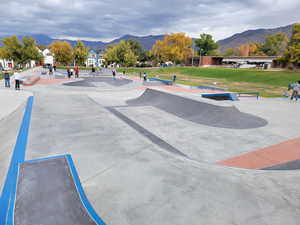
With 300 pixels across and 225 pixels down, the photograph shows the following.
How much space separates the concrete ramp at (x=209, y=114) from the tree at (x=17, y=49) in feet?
190

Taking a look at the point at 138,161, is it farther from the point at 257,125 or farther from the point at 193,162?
the point at 257,125

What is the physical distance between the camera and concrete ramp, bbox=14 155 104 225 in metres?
2.66

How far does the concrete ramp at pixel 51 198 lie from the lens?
8.74 feet

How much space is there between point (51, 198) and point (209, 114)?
8020 millimetres

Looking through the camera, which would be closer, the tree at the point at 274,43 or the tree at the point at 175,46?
the tree at the point at 175,46

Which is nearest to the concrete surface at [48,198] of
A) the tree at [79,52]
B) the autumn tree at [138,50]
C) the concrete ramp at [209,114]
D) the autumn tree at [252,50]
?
the concrete ramp at [209,114]

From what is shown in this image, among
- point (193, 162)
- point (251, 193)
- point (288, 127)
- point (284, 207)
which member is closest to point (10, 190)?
point (193, 162)

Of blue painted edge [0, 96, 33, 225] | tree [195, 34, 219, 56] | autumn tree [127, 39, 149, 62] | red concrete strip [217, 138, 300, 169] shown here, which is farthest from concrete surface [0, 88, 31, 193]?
tree [195, 34, 219, 56]

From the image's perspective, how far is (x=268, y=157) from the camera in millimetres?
5812

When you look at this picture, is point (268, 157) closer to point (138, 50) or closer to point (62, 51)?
point (62, 51)

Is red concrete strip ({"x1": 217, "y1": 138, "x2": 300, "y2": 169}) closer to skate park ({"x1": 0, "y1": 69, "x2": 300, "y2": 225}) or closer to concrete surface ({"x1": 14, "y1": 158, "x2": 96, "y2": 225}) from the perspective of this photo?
skate park ({"x1": 0, "y1": 69, "x2": 300, "y2": 225})

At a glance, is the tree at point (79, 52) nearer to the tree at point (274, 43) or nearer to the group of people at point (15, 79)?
the group of people at point (15, 79)

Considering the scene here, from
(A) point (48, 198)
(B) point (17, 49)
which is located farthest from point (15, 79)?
(B) point (17, 49)

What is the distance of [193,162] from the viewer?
16.3 feet
